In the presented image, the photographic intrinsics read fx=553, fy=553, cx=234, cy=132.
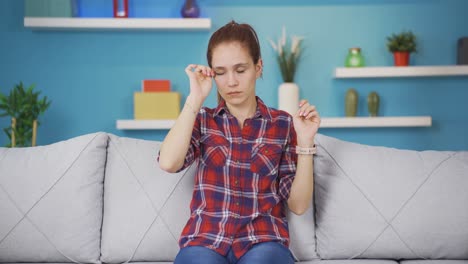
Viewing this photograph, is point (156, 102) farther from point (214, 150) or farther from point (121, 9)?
point (214, 150)

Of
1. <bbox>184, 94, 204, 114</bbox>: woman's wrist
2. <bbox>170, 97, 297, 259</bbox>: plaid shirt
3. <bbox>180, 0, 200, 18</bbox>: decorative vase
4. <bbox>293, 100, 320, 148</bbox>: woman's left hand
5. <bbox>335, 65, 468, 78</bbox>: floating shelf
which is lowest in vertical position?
<bbox>170, 97, 297, 259</bbox>: plaid shirt

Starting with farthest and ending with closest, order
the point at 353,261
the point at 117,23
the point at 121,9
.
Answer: the point at 121,9
the point at 117,23
the point at 353,261

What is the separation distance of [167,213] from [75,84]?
2016mm

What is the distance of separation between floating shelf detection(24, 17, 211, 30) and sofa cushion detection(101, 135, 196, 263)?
1673 millimetres

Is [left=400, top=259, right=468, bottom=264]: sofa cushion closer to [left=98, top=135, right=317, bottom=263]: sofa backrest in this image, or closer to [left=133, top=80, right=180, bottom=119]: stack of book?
[left=98, top=135, right=317, bottom=263]: sofa backrest

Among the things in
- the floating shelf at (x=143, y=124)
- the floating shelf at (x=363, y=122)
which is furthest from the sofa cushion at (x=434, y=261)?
the floating shelf at (x=143, y=124)

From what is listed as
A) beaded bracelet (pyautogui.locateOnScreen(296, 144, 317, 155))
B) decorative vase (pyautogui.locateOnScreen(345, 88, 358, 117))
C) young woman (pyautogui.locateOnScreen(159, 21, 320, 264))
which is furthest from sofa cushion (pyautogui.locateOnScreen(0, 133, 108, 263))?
decorative vase (pyautogui.locateOnScreen(345, 88, 358, 117))

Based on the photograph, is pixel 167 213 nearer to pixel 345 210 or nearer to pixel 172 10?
pixel 345 210

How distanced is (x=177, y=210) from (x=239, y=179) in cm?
32

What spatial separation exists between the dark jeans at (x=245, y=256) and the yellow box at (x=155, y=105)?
77.7 inches

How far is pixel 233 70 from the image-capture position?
1.62 metres

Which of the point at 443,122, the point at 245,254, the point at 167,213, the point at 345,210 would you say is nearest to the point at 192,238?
the point at 245,254

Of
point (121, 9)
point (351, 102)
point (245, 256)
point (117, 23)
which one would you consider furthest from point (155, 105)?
point (245, 256)

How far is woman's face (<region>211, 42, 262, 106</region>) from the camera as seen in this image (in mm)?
1621
